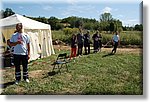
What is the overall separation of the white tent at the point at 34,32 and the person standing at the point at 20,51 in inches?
3.6

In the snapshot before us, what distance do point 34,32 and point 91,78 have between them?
1375 mm

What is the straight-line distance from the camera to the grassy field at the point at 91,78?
394 centimetres

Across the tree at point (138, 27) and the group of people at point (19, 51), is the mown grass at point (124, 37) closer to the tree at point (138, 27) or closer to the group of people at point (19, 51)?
the tree at point (138, 27)

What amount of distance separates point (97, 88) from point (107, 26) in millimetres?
707

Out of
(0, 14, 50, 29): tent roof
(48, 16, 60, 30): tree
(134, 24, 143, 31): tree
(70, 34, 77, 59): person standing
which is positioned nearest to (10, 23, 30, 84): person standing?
(0, 14, 50, 29): tent roof

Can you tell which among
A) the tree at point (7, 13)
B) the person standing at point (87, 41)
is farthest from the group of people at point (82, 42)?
the tree at point (7, 13)

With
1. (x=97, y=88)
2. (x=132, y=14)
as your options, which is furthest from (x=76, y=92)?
(x=132, y=14)

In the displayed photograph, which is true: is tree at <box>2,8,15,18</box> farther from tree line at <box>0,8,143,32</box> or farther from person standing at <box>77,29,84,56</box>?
person standing at <box>77,29,84,56</box>

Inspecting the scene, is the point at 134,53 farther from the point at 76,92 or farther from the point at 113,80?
the point at 76,92

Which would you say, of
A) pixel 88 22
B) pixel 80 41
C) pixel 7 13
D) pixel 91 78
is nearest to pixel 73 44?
pixel 80 41

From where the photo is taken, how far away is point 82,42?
4.41m

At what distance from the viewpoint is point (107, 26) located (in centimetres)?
411

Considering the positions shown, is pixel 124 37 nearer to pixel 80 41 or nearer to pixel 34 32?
pixel 80 41

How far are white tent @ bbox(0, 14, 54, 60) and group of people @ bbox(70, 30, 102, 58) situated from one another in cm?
36
